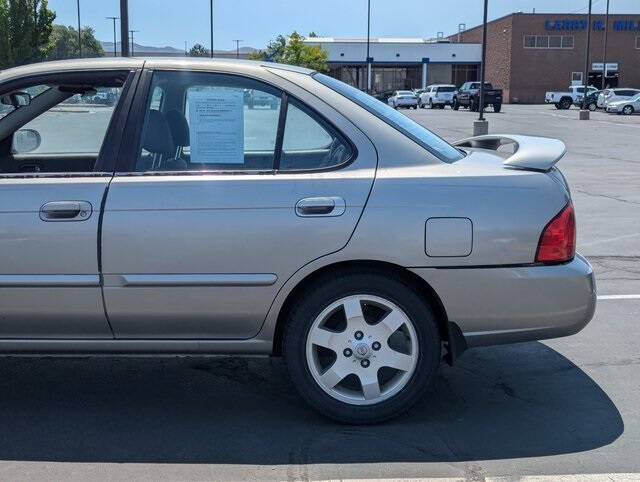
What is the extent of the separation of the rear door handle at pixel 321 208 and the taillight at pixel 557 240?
99 centimetres

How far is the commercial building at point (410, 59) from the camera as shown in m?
77.4

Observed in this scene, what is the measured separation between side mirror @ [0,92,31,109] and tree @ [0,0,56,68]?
34.8 m

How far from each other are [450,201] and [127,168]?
1.60 m

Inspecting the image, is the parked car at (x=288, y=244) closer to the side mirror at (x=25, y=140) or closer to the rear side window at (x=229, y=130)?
the rear side window at (x=229, y=130)

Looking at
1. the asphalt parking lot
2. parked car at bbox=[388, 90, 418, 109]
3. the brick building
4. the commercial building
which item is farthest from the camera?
the commercial building

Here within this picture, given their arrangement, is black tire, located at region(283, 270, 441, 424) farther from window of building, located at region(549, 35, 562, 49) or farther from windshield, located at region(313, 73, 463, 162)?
window of building, located at region(549, 35, 562, 49)

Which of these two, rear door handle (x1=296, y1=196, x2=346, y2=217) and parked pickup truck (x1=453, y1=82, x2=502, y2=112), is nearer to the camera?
rear door handle (x1=296, y1=196, x2=346, y2=217)

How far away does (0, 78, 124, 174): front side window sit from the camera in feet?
14.0

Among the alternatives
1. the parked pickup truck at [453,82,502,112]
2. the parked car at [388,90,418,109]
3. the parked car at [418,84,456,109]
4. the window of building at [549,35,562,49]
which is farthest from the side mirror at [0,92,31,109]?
the window of building at [549,35,562,49]

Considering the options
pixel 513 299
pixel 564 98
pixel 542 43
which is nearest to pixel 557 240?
pixel 513 299

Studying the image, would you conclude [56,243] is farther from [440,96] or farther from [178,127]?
[440,96]

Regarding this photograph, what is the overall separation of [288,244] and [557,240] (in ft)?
4.30

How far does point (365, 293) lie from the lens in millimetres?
3938

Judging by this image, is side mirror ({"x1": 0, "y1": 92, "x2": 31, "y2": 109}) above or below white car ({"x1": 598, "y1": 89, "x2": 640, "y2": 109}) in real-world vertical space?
below
